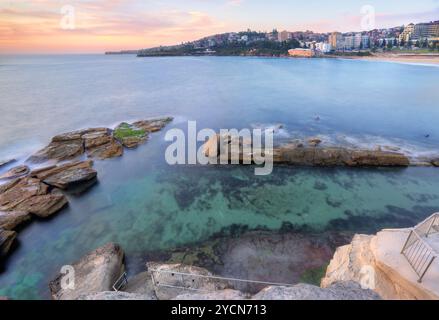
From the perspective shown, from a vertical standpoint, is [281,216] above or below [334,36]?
below

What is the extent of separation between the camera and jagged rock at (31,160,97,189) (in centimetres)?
1861

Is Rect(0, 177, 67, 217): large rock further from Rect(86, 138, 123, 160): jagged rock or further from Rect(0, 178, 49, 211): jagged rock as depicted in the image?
Rect(86, 138, 123, 160): jagged rock

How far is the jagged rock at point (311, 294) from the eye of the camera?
4555mm

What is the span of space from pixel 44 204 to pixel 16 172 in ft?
23.6

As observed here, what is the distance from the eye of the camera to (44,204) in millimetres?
16172

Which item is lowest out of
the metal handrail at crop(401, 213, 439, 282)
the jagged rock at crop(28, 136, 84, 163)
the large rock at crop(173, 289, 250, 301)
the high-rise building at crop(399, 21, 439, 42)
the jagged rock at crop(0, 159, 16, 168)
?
the jagged rock at crop(0, 159, 16, 168)

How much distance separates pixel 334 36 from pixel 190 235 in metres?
232

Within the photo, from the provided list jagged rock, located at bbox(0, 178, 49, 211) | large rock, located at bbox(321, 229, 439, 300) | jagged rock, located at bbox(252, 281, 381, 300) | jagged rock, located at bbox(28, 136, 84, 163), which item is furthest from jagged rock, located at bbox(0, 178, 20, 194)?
large rock, located at bbox(321, 229, 439, 300)

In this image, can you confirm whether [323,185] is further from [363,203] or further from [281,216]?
[281,216]

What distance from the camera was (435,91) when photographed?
51750 mm

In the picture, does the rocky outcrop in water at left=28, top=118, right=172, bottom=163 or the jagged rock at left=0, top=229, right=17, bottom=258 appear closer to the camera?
the jagged rock at left=0, top=229, right=17, bottom=258

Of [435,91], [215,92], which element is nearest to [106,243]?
[215,92]

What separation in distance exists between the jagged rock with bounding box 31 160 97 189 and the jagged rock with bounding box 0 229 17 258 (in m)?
4.93

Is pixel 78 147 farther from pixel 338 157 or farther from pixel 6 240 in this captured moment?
pixel 338 157
